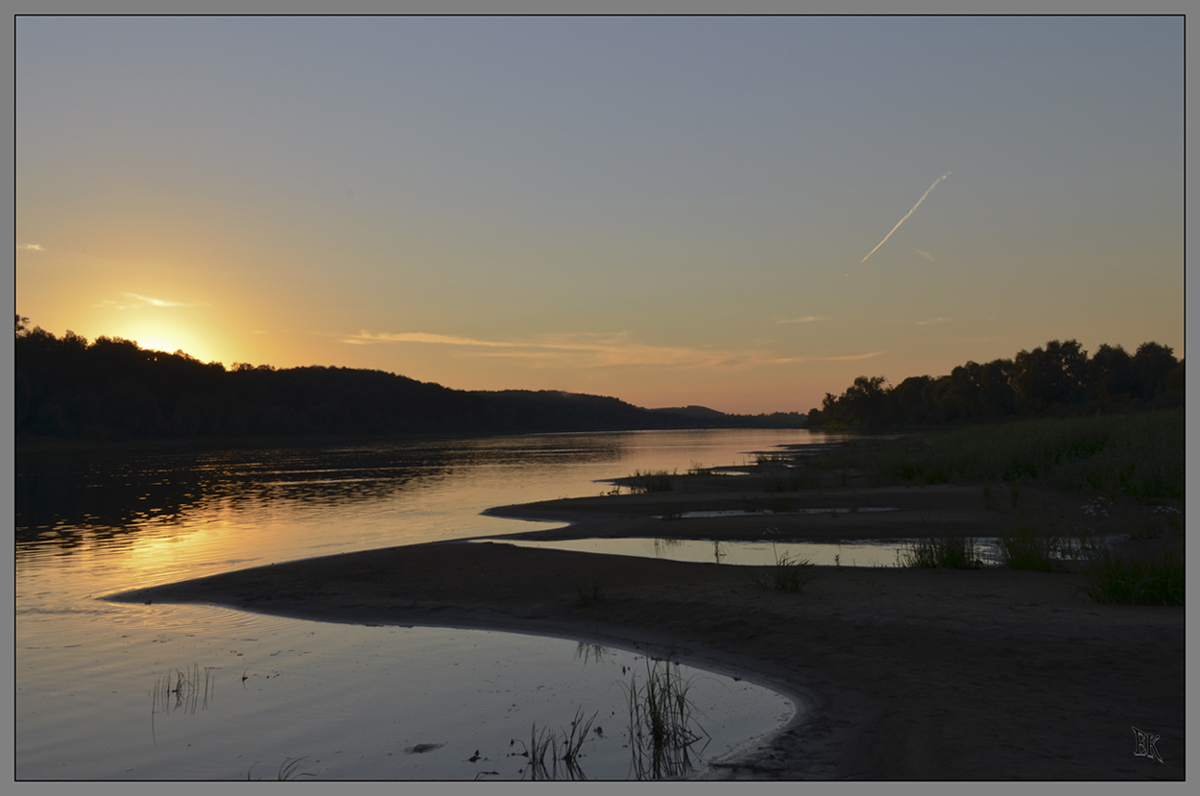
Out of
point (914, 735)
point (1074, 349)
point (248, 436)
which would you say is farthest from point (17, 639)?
point (1074, 349)

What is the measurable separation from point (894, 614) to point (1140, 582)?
3.96m

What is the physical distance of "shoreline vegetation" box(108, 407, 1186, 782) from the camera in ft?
24.8

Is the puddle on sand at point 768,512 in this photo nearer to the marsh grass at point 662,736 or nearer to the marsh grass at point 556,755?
the marsh grass at point 662,736

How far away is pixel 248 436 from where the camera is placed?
516 ft

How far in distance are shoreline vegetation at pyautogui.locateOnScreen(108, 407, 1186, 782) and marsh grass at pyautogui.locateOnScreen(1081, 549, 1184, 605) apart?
3 cm

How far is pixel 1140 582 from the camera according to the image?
1212 cm

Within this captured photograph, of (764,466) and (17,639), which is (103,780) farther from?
(764,466)

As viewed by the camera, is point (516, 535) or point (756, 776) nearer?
point (756, 776)

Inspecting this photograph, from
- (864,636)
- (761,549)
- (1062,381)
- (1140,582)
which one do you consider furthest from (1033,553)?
(1062,381)

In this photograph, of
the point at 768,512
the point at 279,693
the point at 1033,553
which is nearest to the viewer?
the point at 279,693

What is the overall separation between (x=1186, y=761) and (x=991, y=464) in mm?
33098

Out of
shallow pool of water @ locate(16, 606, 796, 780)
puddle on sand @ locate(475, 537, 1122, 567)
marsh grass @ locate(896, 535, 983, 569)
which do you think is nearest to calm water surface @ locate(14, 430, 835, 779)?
shallow pool of water @ locate(16, 606, 796, 780)

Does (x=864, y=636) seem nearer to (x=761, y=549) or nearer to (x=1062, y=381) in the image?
(x=761, y=549)

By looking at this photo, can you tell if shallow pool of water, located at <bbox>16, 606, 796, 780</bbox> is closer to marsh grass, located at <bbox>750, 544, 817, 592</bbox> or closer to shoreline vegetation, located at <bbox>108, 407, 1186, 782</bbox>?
shoreline vegetation, located at <bbox>108, 407, 1186, 782</bbox>
